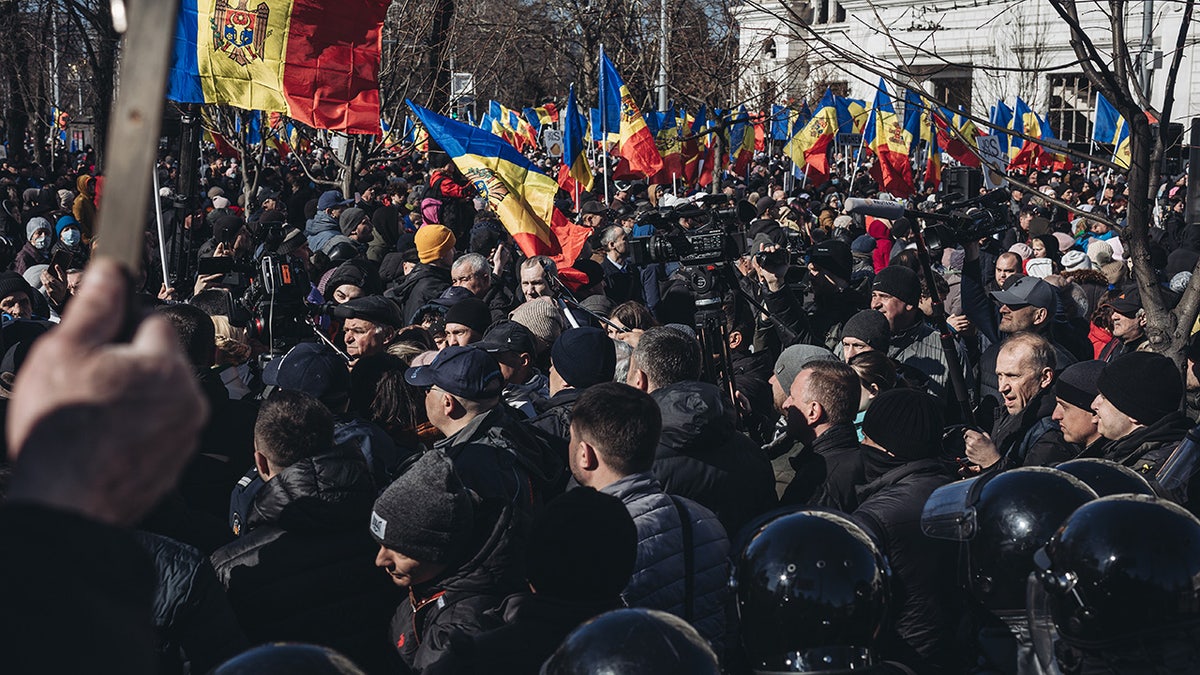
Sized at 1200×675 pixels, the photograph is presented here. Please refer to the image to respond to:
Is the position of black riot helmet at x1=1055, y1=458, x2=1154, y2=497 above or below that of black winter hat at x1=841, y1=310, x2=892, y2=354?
above

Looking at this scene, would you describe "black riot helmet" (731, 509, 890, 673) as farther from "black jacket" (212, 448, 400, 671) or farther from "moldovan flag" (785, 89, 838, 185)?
"moldovan flag" (785, 89, 838, 185)

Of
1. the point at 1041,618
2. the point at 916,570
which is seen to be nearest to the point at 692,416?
the point at 916,570

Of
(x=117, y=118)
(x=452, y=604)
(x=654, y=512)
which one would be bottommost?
(x=452, y=604)

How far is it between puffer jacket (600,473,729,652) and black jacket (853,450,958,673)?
1.59ft

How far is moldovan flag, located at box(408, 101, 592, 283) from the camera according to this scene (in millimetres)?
9117

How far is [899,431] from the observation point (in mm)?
4480

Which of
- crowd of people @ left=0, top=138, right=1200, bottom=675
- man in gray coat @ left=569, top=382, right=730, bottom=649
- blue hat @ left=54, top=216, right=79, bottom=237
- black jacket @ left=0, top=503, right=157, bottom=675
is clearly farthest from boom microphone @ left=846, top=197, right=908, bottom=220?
blue hat @ left=54, top=216, right=79, bottom=237

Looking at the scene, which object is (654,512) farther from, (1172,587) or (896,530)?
(1172,587)

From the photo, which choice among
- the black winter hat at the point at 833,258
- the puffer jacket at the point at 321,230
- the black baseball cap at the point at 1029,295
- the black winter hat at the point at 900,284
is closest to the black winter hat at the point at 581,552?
the black winter hat at the point at 900,284

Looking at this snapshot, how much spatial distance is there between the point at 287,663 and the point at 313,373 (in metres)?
3.16

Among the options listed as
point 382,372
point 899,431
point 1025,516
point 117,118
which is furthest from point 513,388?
point 117,118

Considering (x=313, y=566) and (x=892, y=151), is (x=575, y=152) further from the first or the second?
(x=313, y=566)

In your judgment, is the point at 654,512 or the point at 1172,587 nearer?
the point at 1172,587

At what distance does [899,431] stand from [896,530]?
21.7 inches
